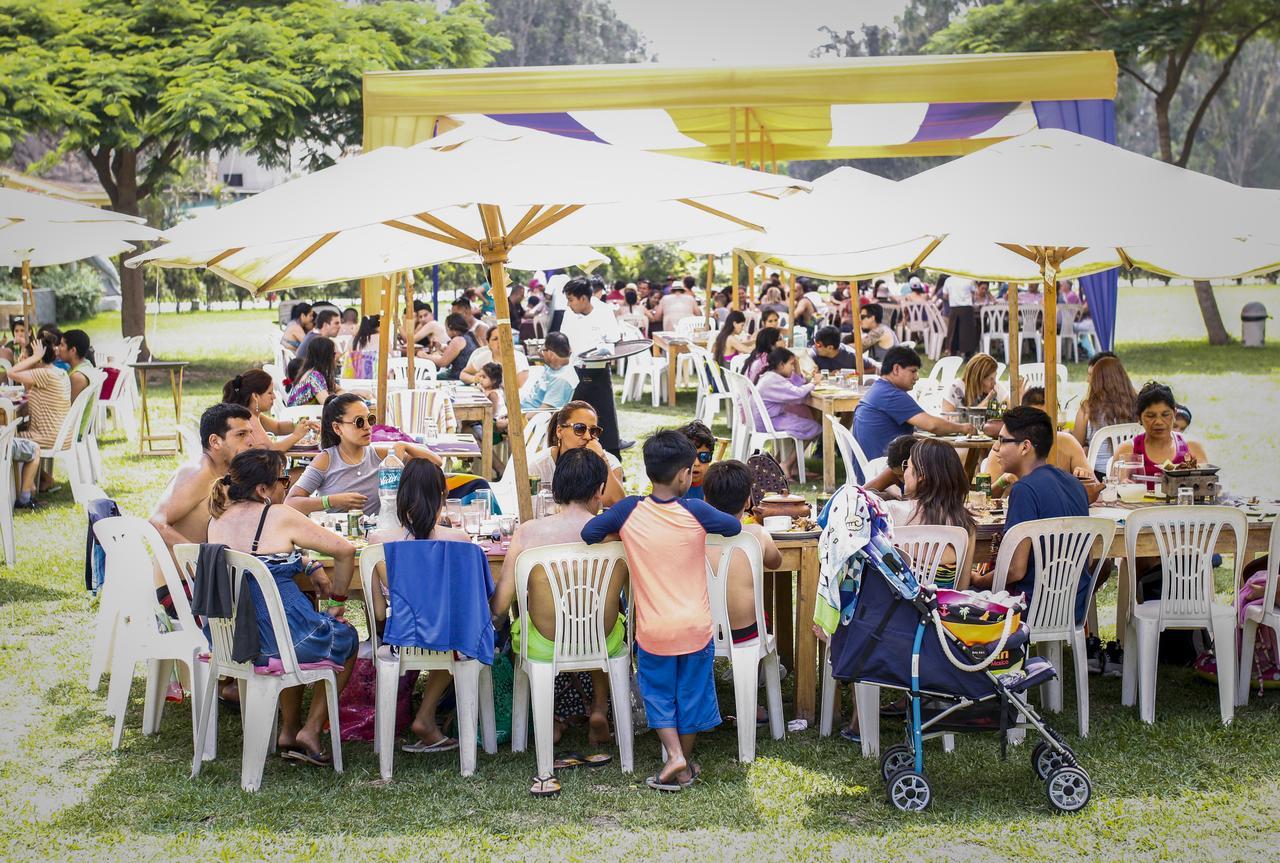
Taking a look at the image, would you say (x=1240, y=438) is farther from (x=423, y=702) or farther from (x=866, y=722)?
(x=423, y=702)

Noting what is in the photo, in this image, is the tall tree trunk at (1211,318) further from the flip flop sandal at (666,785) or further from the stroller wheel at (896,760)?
the flip flop sandal at (666,785)

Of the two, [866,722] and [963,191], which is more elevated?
[963,191]

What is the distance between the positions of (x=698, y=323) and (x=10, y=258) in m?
9.61

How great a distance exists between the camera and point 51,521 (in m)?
10.0

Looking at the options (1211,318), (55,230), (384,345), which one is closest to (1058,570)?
(384,345)

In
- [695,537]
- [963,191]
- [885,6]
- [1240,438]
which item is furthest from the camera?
[885,6]

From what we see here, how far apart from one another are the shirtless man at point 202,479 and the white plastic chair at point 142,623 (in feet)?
1.01

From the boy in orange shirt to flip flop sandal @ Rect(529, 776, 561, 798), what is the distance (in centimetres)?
34

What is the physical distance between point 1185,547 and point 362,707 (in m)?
3.33

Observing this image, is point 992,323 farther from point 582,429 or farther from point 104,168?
point 582,429

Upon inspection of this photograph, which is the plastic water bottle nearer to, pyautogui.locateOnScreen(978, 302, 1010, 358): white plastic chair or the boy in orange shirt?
the boy in orange shirt

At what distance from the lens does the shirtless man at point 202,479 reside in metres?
5.81

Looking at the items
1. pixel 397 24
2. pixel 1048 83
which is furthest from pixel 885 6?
pixel 1048 83

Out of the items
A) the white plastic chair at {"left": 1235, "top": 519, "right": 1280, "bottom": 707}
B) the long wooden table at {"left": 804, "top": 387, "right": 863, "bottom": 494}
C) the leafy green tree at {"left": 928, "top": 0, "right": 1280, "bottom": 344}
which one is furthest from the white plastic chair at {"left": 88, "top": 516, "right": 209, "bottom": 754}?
the leafy green tree at {"left": 928, "top": 0, "right": 1280, "bottom": 344}
